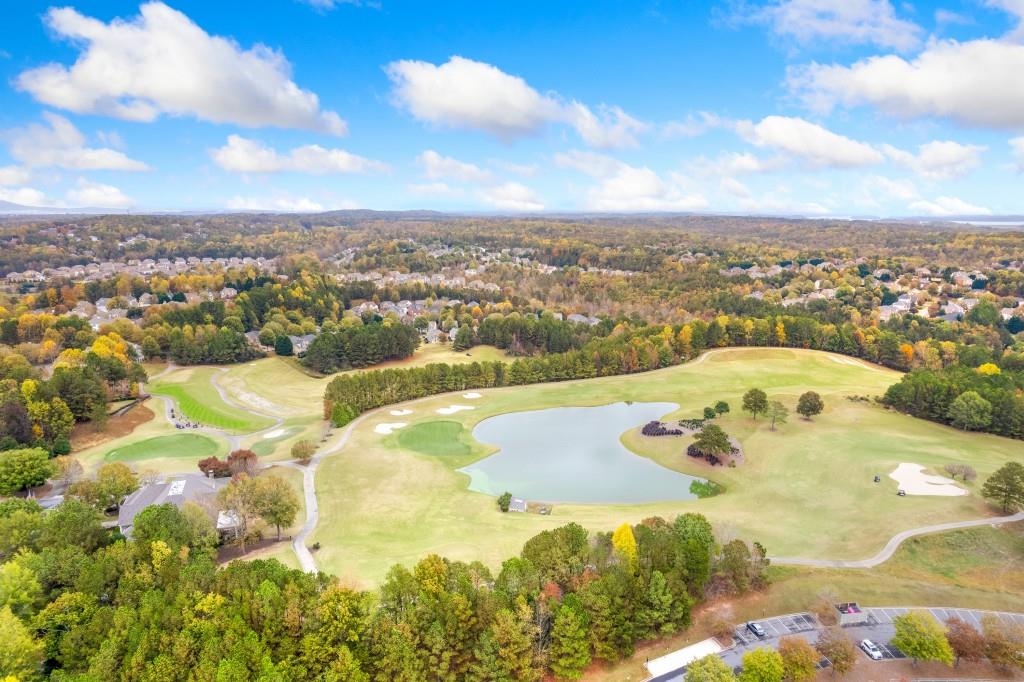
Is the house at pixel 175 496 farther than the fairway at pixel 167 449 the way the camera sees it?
No

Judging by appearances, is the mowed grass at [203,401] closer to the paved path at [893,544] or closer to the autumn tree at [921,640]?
the paved path at [893,544]

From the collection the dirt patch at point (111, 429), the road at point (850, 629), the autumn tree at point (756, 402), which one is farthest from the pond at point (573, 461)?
the dirt patch at point (111, 429)

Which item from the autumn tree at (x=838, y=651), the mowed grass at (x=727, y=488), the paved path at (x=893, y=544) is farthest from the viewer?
the mowed grass at (x=727, y=488)

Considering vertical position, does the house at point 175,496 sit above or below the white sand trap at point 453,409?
above

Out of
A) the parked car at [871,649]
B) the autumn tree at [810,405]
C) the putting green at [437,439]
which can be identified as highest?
the autumn tree at [810,405]

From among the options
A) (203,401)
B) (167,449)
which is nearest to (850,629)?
(167,449)

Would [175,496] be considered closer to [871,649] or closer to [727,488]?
[727,488]

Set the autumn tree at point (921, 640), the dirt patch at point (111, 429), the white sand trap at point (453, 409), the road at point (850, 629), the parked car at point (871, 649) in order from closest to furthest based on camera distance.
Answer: the autumn tree at point (921, 640) → the parked car at point (871, 649) → the road at point (850, 629) → the dirt patch at point (111, 429) → the white sand trap at point (453, 409)
